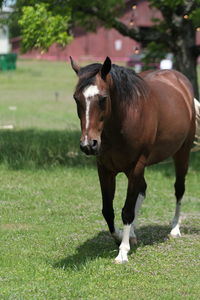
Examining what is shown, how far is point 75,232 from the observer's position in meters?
7.67

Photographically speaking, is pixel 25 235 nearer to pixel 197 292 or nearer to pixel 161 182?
pixel 197 292

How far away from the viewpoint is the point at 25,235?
24.3 feet

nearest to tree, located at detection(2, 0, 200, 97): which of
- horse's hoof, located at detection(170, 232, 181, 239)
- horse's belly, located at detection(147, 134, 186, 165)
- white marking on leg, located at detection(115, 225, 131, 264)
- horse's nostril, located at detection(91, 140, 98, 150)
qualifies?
horse's belly, located at detection(147, 134, 186, 165)

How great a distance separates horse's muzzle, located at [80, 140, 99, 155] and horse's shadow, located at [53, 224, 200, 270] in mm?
1185

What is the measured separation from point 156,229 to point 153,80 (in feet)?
6.07

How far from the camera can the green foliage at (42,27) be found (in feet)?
40.2

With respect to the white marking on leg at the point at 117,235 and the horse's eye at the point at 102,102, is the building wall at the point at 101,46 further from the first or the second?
the horse's eye at the point at 102,102

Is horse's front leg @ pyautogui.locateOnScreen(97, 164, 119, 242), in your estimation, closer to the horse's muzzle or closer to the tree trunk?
the horse's muzzle

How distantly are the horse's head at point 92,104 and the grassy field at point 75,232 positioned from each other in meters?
1.21

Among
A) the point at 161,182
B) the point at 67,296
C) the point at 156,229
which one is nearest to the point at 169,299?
the point at 67,296

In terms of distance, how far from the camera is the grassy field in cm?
563

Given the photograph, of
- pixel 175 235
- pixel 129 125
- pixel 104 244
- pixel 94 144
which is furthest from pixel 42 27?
pixel 94 144

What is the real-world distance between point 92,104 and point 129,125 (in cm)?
85

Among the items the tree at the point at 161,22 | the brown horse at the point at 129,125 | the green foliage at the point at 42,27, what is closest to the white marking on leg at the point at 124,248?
the brown horse at the point at 129,125
